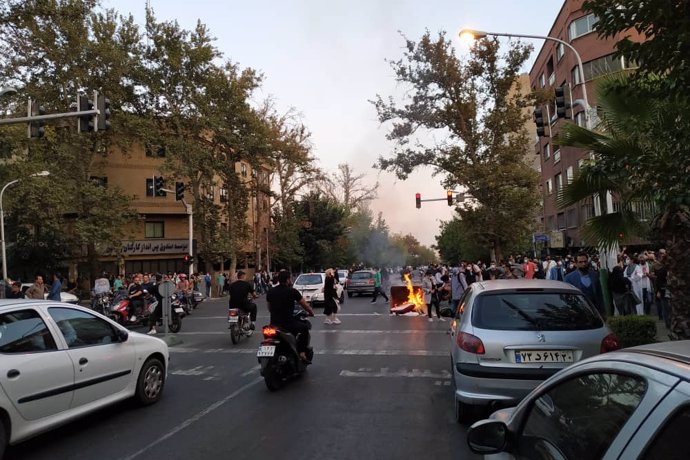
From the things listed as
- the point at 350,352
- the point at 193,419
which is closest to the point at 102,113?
the point at 350,352

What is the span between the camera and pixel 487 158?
89.6ft

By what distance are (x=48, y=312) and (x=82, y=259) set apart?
38095mm

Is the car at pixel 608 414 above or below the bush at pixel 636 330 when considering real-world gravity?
above

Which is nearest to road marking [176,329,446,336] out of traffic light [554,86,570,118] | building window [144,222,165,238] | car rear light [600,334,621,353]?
traffic light [554,86,570,118]

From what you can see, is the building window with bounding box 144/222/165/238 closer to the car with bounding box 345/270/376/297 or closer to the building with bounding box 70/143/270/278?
the building with bounding box 70/143/270/278

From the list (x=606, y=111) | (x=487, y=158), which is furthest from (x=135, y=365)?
(x=487, y=158)

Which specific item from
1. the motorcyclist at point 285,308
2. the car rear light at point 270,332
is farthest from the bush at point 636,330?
the car rear light at point 270,332

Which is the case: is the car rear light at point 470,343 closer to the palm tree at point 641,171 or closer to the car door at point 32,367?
the palm tree at point 641,171

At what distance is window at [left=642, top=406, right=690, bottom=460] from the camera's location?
5.04 feet

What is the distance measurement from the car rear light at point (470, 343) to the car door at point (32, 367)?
4.00 m

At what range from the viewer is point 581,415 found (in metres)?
2.08

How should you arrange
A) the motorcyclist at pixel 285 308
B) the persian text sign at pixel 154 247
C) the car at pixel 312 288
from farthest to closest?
the persian text sign at pixel 154 247 → the car at pixel 312 288 → the motorcyclist at pixel 285 308

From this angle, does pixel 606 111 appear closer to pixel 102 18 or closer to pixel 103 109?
pixel 103 109

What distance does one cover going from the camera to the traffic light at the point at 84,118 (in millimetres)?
14102
